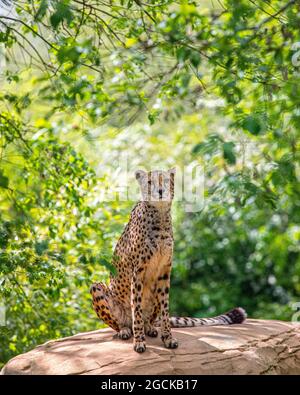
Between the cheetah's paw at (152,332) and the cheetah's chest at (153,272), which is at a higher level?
the cheetah's chest at (153,272)

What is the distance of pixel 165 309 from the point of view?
508 cm

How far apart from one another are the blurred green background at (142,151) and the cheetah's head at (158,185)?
28 cm

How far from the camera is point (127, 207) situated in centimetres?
744

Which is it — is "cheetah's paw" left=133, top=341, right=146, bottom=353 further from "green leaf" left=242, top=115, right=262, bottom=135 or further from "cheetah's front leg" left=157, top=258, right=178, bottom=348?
"green leaf" left=242, top=115, right=262, bottom=135

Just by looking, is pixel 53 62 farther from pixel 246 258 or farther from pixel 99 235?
pixel 246 258

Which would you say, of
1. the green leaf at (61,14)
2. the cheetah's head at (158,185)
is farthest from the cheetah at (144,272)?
the green leaf at (61,14)

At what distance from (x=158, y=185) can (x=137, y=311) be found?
0.88 metres

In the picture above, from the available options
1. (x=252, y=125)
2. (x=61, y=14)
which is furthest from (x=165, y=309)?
(x=61, y=14)

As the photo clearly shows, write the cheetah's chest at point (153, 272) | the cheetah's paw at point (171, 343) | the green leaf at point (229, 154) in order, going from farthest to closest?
the cheetah's chest at point (153, 272) < the cheetah's paw at point (171, 343) < the green leaf at point (229, 154)

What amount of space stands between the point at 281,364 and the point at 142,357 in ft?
3.59

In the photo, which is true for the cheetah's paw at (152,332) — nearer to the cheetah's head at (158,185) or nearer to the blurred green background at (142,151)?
the blurred green background at (142,151)

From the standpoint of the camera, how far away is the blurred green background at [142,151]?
200 inches

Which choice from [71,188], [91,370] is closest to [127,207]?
[71,188]

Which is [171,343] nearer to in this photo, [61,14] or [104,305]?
[104,305]
